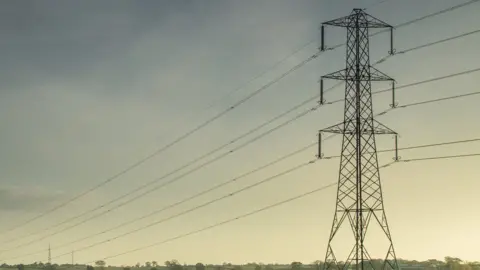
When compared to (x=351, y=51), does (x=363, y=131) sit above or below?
below

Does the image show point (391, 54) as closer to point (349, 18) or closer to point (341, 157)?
point (349, 18)

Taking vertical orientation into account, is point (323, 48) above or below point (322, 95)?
above

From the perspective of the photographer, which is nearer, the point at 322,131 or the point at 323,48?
the point at 322,131

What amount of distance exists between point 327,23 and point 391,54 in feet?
22.8

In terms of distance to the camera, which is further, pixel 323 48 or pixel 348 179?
pixel 323 48

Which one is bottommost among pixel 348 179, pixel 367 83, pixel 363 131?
pixel 348 179

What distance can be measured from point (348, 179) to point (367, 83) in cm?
982

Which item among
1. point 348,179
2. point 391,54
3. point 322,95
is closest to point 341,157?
point 348,179

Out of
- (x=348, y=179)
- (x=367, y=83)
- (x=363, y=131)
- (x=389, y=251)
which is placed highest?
(x=367, y=83)

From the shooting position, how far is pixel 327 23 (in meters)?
73.8

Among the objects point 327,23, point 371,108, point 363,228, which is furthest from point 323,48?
point 363,228

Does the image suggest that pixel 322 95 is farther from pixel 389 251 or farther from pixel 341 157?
pixel 389 251

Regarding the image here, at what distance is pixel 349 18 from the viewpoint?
7338cm

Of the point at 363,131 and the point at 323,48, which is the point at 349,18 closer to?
the point at 323,48
